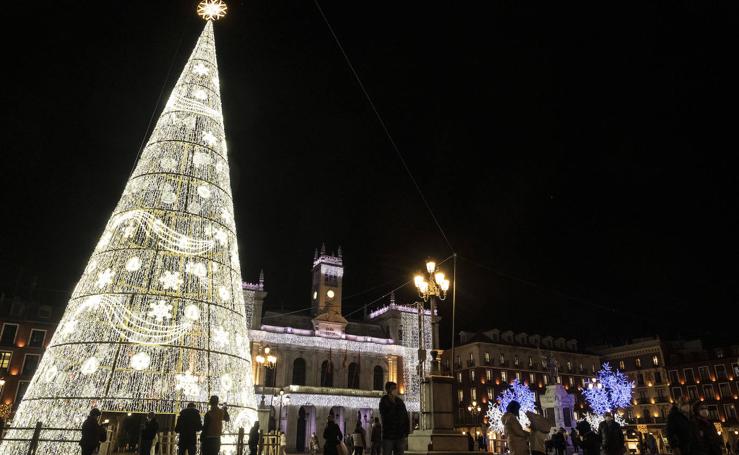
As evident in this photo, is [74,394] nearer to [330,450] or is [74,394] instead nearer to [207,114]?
[330,450]

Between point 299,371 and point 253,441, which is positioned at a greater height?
point 299,371

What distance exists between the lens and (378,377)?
5272 centimetres

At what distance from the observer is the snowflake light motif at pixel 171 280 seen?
993 cm

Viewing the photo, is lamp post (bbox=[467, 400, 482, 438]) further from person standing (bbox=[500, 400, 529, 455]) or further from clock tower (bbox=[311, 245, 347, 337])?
person standing (bbox=[500, 400, 529, 455])

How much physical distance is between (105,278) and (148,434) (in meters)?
3.38

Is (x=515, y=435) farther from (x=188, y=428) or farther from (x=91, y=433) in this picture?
(x=91, y=433)

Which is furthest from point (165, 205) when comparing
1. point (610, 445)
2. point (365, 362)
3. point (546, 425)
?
point (365, 362)

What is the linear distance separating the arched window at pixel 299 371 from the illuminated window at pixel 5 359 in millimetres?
24248

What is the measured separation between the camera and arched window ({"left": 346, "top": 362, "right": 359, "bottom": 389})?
5072cm

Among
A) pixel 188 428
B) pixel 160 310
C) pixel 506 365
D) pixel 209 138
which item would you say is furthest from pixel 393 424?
pixel 506 365

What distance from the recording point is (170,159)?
11.1m

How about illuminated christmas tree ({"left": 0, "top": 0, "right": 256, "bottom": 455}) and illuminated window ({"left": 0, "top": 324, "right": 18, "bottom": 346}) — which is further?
illuminated window ({"left": 0, "top": 324, "right": 18, "bottom": 346})

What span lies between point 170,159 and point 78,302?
378cm

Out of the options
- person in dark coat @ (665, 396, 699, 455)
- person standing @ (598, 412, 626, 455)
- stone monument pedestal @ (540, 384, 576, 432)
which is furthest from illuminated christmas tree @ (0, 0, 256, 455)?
stone monument pedestal @ (540, 384, 576, 432)
